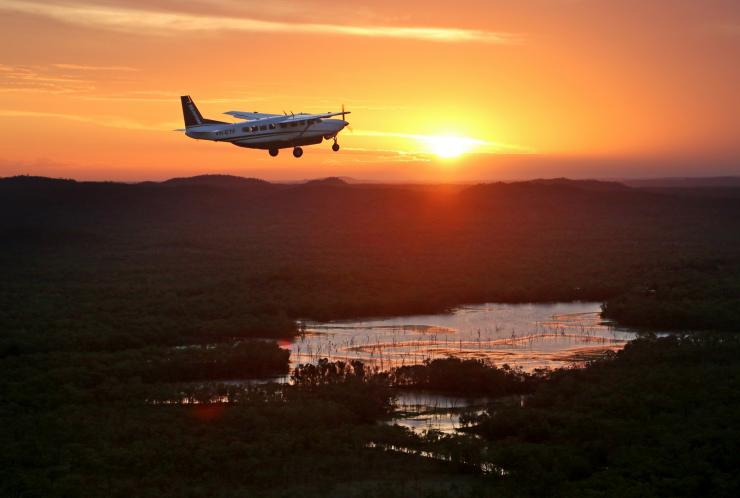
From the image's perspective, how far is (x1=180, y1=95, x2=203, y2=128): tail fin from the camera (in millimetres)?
44781

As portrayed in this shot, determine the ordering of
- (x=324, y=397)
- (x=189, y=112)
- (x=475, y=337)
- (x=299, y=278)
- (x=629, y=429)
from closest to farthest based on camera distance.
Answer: (x=629, y=429) → (x=189, y=112) → (x=324, y=397) → (x=475, y=337) → (x=299, y=278)

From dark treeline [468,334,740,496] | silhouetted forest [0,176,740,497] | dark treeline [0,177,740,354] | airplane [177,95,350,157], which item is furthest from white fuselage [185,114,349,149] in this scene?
dark treeline [0,177,740,354]

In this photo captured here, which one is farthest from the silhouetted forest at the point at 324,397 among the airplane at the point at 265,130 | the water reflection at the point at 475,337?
the airplane at the point at 265,130

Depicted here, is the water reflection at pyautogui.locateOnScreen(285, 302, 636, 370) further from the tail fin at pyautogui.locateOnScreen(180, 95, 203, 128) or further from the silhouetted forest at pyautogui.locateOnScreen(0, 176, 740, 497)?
the tail fin at pyautogui.locateOnScreen(180, 95, 203, 128)

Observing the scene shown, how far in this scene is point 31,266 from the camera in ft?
382

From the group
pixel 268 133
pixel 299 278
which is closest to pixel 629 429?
pixel 268 133

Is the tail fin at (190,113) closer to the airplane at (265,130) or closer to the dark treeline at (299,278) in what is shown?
the airplane at (265,130)

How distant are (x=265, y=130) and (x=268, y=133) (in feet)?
0.79

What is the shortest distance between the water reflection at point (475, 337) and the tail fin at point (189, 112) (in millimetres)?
22012

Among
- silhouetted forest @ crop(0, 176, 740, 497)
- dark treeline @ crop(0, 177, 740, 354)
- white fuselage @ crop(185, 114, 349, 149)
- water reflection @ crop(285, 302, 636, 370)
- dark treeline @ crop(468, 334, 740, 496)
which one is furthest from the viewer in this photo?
dark treeline @ crop(0, 177, 740, 354)

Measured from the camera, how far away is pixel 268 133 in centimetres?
4516

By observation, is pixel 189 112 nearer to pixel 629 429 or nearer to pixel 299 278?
pixel 629 429

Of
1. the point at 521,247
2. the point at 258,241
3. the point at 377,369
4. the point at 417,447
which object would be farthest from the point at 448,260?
the point at 417,447

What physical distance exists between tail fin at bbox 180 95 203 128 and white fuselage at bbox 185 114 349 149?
13.1 inches
